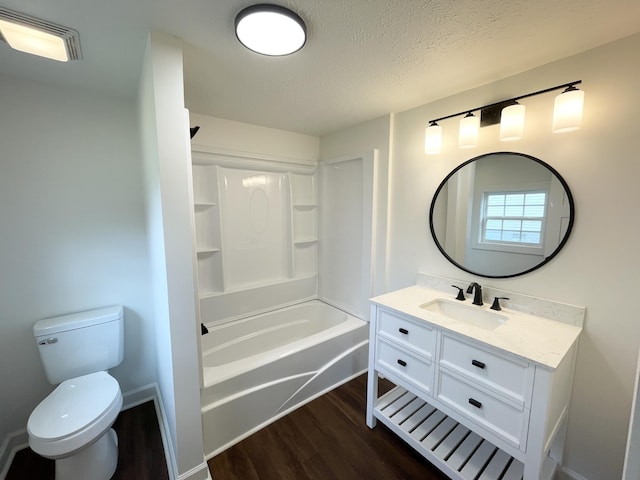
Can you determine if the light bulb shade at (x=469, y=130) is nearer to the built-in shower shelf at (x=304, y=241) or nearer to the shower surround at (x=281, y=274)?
the shower surround at (x=281, y=274)

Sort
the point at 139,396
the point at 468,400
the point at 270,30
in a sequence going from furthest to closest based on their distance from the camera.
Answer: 1. the point at 139,396
2. the point at 468,400
3. the point at 270,30

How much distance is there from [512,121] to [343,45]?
3.18 feet

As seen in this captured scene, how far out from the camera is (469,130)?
156 centimetres

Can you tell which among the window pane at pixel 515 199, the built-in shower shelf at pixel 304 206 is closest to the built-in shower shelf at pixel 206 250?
the built-in shower shelf at pixel 304 206

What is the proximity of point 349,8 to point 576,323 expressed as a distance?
182 cm

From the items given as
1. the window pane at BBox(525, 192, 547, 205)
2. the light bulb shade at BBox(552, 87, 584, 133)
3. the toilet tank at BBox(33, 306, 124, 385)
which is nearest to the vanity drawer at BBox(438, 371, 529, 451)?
the window pane at BBox(525, 192, 547, 205)

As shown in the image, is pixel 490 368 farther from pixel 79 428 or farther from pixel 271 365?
pixel 79 428

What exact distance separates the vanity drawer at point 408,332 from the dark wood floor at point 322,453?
0.67m

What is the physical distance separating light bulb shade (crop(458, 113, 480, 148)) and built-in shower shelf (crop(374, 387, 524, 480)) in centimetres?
177

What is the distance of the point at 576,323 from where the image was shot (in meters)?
1.33

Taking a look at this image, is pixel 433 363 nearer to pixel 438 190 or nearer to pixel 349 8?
pixel 438 190

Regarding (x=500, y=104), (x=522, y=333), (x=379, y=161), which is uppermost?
(x=500, y=104)

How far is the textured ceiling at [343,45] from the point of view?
0.97 meters

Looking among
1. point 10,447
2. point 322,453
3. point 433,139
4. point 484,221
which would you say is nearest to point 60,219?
point 10,447
